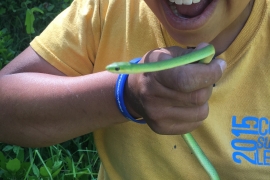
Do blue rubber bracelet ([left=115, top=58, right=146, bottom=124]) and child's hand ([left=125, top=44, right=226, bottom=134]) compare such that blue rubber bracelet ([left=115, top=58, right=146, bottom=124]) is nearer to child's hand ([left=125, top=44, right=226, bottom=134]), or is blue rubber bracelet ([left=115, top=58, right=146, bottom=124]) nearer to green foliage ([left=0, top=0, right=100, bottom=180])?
child's hand ([left=125, top=44, right=226, bottom=134])

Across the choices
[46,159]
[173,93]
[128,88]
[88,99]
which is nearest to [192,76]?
[173,93]

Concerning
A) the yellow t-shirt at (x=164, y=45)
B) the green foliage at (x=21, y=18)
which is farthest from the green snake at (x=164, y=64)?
the green foliage at (x=21, y=18)

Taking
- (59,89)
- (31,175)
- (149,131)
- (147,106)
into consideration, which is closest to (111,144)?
(149,131)

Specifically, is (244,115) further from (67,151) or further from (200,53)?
(67,151)

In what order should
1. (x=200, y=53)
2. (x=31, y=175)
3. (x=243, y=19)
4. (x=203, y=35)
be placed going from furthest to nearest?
(x=31, y=175)
(x=243, y=19)
(x=203, y=35)
(x=200, y=53)

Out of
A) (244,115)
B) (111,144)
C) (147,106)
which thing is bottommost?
(111,144)
